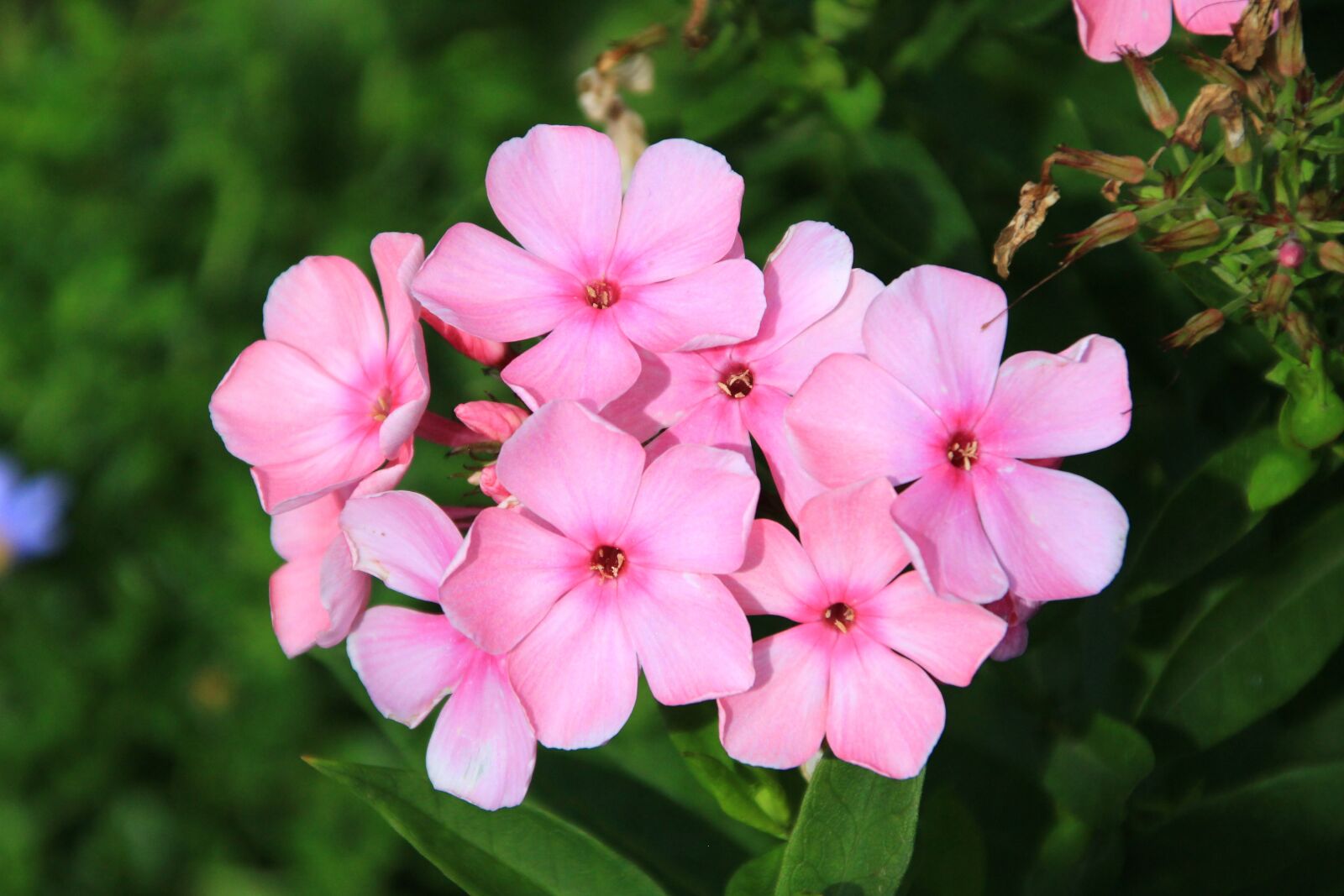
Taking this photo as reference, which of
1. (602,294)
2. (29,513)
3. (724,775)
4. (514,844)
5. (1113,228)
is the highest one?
(1113,228)

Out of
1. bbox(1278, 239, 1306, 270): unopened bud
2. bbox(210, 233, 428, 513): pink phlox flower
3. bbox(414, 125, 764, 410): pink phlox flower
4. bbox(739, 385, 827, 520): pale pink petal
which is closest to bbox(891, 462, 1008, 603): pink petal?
bbox(739, 385, 827, 520): pale pink petal

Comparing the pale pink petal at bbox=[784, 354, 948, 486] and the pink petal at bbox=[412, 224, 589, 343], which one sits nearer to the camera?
the pale pink petal at bbox=[784, 354, 948, 486]

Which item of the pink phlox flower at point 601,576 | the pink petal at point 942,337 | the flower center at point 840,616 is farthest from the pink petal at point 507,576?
the pink petal at point 942,337

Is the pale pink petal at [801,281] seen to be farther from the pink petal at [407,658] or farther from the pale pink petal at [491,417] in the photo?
the pink petal at [407,658]

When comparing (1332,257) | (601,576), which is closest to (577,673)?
(601,576)

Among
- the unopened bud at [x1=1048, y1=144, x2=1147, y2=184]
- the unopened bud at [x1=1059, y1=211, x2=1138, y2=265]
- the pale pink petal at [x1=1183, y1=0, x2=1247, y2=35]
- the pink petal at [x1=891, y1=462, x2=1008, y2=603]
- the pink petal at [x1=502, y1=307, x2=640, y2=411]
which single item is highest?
the pale pink petal at [x1=1183, y1=0, x2=1247, y2=35]

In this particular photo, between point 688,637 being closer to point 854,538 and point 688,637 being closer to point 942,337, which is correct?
point 854,538

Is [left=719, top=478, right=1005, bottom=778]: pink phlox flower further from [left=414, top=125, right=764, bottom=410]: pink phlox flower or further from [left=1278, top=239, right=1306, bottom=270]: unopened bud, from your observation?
[left=1278, top=239, right=1306, bottom=270]: unopened bud
